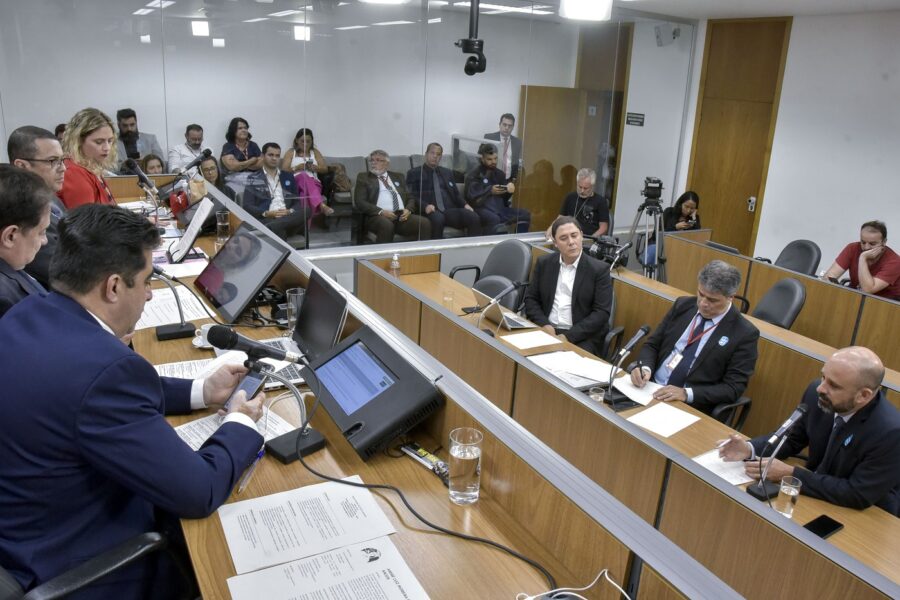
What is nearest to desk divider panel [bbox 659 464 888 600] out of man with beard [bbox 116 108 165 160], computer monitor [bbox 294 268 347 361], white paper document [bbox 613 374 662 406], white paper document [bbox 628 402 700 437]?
white paper document [bbox 628 402 700 437]

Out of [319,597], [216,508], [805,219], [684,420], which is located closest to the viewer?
[319,597]

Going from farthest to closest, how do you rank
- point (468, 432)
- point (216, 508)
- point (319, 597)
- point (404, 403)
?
point (404, 403) < point (468, 432) < point (216, 508) < point (319, 597)

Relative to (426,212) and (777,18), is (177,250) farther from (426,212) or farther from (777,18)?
(777,18)

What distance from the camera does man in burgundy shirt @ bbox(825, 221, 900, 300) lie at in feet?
17.9

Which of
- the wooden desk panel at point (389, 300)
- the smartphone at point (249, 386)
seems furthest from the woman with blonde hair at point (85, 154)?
the smartphone at point (249, 386)

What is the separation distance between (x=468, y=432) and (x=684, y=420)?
1.57 m

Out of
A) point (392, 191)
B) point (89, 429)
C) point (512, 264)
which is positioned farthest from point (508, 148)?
point (89, 429)

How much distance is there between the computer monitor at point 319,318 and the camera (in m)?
2.32

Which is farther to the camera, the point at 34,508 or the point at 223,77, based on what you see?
the point at 223,77

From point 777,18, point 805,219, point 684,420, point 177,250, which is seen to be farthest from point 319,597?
point 777,18

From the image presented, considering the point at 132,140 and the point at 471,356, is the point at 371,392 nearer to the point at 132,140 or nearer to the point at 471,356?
the point at 471,356

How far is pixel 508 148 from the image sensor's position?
759 cm

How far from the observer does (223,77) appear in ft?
20.3

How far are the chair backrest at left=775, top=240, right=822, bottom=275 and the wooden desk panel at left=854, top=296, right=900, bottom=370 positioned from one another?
124cm
